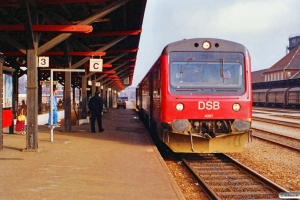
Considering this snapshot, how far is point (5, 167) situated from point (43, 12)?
4.76 metres

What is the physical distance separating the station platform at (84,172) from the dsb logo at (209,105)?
159cm

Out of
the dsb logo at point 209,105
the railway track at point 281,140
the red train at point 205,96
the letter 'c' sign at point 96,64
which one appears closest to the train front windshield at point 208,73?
the red train at point 205,96

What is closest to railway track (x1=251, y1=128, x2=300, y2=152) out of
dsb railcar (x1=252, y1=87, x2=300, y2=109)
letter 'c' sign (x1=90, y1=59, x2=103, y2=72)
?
letter 'c' sign (x1=90, y1=59, x2=103, y2=72)

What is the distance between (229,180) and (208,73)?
9.83 feet

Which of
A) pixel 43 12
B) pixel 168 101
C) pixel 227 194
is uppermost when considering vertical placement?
pixel 43 12

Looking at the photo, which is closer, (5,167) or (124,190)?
(124,190)

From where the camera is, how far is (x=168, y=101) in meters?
9.53

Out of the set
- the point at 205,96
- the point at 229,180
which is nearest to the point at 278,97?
the point at 205,96

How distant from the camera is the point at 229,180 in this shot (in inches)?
305

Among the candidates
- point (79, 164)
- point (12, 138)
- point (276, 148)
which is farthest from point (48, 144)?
point (276, 148)

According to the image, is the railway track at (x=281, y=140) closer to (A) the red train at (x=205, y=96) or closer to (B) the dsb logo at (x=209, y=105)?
(A) the red train at (x=205, y=96)

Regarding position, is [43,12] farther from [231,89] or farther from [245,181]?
[245,181]

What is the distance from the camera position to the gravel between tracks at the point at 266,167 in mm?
7273

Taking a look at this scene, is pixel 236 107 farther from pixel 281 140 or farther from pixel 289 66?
pixel 289 66
